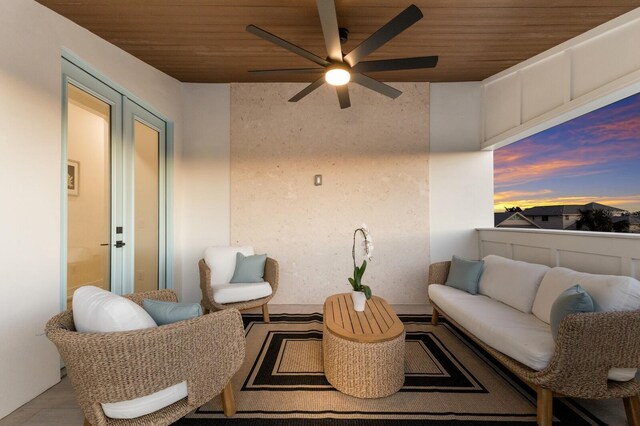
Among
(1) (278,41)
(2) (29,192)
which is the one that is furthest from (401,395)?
(2) (29,192)

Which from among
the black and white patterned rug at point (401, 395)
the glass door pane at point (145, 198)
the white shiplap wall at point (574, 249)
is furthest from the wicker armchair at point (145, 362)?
the white shiplap wall at point (574, 249)

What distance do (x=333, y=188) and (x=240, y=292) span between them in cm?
180

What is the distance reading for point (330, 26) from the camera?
1.84 m

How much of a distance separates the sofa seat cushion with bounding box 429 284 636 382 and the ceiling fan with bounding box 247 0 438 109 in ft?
6.41

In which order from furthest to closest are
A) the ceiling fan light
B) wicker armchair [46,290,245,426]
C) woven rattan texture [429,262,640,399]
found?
1. the ceiling fan light
2. woven rattan texture [429,262,640,399]
3. wicker armchair [46,290,245,426]

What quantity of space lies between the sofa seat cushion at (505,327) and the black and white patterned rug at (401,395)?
0.32 m

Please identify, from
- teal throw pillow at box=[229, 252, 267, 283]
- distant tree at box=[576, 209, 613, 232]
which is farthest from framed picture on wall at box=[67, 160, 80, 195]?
distant tree at box=[576, 209, 613, 232]

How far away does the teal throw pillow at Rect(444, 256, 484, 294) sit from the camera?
296 cm

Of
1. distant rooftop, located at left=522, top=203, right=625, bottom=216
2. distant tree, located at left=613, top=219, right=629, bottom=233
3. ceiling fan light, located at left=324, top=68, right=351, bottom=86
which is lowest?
distant tree, located at left=613, top=219, right=629, bottom=233

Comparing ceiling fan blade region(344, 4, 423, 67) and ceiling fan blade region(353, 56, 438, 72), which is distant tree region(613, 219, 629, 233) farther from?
ceiling fan blade region(344, 4, 423, 67)

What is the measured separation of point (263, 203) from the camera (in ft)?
13.0

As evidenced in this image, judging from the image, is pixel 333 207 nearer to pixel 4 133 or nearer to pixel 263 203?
pixel 263 203

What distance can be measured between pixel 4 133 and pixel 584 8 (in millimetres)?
4360

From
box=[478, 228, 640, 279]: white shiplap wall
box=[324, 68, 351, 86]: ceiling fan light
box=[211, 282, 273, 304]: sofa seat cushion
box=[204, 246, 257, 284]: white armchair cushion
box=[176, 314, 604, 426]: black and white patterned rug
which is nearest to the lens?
box=[176, 314, 604, 426]: black and white patterned rug
